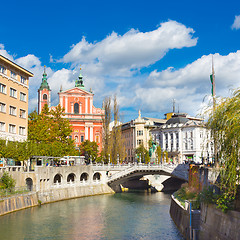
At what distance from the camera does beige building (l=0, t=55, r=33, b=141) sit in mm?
54906

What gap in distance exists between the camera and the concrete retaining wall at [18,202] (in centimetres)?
4047

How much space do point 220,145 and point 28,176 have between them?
118 feet

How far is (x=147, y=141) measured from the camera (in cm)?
12794

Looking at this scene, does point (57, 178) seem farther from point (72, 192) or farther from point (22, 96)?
point (22, 96)

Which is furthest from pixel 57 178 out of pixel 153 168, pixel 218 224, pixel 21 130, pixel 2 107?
pixel 218 224

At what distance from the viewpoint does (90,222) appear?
39469mm

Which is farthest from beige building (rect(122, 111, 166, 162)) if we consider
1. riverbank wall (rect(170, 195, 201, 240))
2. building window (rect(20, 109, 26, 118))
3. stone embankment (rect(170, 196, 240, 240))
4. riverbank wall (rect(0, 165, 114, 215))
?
stone embankment (rect(170, 196, 240, 240))

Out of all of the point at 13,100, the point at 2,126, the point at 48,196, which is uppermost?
the point at 13,100

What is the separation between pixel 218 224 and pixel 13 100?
42.7 meters

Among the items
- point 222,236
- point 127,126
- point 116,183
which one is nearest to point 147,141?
point 127,126

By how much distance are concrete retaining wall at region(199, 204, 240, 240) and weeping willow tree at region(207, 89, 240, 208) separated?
0.95 m

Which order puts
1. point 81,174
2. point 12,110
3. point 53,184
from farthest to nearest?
point 81,174
point 12,110
point 53,184

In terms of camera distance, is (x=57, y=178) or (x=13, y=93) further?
(x=57, y=178)

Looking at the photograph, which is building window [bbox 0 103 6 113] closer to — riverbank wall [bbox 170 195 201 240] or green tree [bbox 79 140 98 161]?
riverbank wall [bbox 170 195 201 240]
